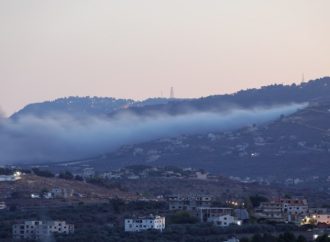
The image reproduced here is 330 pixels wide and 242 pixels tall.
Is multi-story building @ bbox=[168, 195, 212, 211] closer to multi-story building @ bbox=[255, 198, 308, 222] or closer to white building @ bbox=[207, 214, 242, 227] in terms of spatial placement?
multi-story building @ bbox=[255, 198, 308, 222]

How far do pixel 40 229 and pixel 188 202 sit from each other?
18.1 meters

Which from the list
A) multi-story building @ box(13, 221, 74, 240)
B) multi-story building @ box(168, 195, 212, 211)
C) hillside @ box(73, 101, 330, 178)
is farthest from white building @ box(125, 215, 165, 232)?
hillside @ box(73, 101, 330, 178)

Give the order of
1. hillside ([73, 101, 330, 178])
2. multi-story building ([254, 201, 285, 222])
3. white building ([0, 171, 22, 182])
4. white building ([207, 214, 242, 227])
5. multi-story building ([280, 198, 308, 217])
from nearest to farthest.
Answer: white building ([207, 214, 242, 227]), multi-story building ([254, 201, 285, 222]), multi-story building ([280, 198, 308, 217]), white building ([0, 171, 22, 182]), hillside ([73, 101, 330, 178])

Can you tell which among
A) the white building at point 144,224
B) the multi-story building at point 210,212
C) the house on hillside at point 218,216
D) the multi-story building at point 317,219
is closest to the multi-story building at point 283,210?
the multi-story building at point 317,219

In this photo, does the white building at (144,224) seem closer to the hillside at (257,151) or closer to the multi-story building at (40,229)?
the multi-story building at (40,229)

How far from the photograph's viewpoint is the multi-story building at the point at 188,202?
334 ft

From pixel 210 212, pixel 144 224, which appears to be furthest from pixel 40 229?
pixel 210 212

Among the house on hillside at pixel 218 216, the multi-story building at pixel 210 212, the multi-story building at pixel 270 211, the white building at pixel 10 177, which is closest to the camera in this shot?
the house on hillside at pixel 218 216

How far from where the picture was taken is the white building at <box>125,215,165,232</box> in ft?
292

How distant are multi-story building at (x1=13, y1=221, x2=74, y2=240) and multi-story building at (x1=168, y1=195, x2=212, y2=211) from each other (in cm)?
1360

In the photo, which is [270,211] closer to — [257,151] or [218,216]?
[218,216]

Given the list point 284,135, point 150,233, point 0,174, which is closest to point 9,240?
point 150,233

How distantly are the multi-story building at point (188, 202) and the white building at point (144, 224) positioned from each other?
9964mm

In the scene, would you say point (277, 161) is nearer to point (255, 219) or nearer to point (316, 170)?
point (316, 170)
